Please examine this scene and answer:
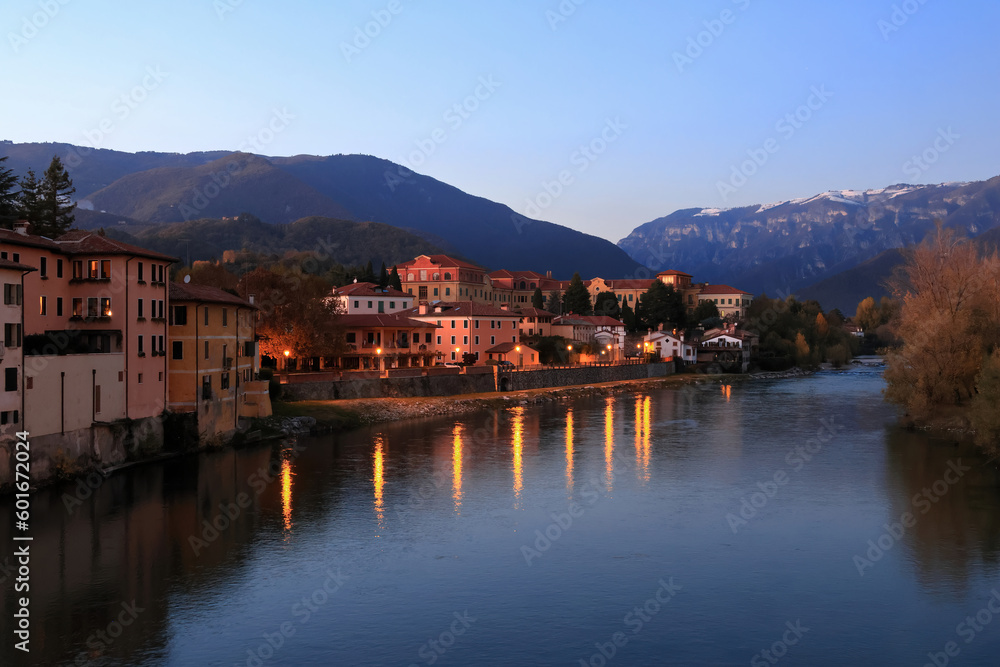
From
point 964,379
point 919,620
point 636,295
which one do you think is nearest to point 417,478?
point 919,620

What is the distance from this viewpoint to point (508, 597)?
23328 mm

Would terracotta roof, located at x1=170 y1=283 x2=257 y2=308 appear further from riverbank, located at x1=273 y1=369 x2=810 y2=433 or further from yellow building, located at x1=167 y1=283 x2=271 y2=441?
riverbank, located at x1=273 y1=369 x2=810 y2=433

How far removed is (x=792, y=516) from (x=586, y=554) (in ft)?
32.1

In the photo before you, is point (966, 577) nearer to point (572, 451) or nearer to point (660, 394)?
point (572, 451)

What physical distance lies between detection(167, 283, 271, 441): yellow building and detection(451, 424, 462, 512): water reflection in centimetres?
1191

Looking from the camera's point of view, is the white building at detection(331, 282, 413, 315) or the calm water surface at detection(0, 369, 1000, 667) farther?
the white building at detection(331, 282, 413, 315)

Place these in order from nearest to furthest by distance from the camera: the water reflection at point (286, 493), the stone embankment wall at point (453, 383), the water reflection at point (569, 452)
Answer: the water reflection at point (286, 493)
the water reflection at point (569, 452)
the stone embankment wall at point (453, 383)

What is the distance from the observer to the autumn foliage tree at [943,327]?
5078cm

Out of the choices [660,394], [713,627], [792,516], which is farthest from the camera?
[660,394]

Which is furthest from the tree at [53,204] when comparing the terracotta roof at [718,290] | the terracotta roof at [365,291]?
the terracotta roof at [718,290]

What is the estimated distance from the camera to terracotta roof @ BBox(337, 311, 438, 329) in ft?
251

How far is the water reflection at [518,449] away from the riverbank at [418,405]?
3339mm

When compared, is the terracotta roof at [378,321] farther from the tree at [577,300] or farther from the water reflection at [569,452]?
the tree at [577,300]

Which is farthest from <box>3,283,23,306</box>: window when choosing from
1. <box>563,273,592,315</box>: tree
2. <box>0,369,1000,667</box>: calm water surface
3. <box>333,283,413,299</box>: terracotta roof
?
<box>563,273,592,315</box>: tree
